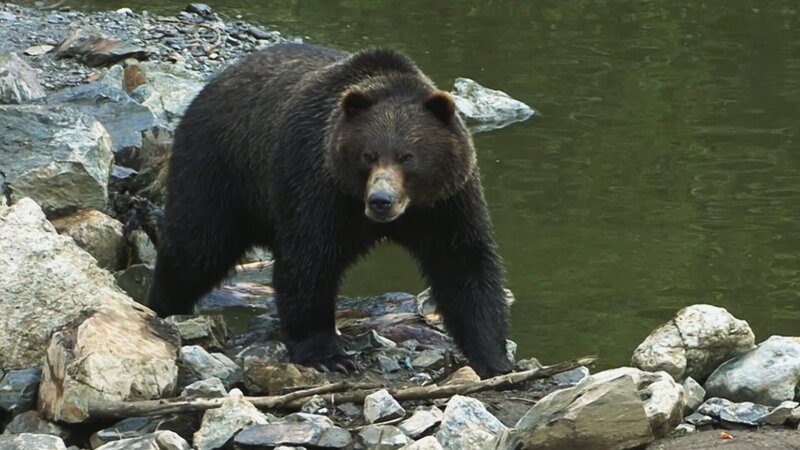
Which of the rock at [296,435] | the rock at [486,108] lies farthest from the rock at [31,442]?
the rock at [486,108]

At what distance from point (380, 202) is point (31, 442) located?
200cm

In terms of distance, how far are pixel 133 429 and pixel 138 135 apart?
5.65 m

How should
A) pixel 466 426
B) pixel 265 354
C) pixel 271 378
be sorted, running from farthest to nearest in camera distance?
1. pixel 265 354
2. pixel 271 378
3. pixel 466 426

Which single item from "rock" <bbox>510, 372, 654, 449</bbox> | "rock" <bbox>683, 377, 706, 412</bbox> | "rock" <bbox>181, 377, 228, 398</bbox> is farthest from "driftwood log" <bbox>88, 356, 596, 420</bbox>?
"rock" <bbox>510, 372, 654, 449</bbox>

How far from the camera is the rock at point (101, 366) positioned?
6.38 metres

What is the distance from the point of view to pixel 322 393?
6672mm

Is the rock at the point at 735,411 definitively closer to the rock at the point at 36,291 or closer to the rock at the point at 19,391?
the rock at the point at 36,291

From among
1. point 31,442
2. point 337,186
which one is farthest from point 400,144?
point 31,442

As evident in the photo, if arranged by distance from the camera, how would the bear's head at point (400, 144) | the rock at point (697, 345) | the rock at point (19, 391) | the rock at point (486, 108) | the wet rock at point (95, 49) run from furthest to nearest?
the wet rock at point (95, 49) → the rock at point (486, 108) → the bear's head at point (400, 144) → the rock at point (697, 345) → the rock at point (19, 391)

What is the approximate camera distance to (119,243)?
33.0 ft

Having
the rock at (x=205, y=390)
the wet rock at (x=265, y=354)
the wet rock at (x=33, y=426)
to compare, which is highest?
the rock at (x=205, y=390)

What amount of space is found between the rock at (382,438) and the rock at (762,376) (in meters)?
1.60

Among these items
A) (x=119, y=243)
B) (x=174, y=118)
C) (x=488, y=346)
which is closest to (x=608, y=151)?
(x=174, y=118)

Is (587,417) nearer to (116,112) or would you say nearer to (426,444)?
(426,444)
